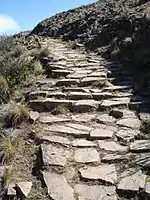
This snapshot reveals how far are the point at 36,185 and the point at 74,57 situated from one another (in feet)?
22.4

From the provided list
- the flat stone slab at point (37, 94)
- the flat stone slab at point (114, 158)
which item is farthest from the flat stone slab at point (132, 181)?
the flat stone slab at point (37, 94)

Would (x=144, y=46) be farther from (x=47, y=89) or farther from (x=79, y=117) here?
(x=79, y=117)

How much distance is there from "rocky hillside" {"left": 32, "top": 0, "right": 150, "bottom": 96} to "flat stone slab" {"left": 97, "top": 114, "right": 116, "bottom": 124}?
171 cm

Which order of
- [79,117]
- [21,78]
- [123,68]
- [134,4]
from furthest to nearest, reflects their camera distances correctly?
1. [134,4]
2. [123,68]
3. [21,78]
4. [79,117]

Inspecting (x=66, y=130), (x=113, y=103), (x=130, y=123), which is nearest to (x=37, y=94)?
(x=113, y=103)

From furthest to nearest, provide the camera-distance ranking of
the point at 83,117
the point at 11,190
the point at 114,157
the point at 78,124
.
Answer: the point at 83,117
the point at 78,124
the point at 114,157
the point at 11,190

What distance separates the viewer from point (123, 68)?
344 inches

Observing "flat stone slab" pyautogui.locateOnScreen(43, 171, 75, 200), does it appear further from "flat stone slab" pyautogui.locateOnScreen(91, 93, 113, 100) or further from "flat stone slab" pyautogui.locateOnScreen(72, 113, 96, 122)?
"flat stone slab" pyautogui.locateOnScreen(91, 93, 113, 100)

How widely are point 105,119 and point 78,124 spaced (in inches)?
18.7

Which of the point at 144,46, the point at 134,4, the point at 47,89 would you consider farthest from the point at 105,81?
the point at 134,4

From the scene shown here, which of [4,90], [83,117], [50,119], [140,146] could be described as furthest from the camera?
[4,90]

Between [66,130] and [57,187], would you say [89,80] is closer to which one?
[66,130]

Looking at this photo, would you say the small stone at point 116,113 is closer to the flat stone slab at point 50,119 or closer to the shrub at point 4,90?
the flat stone slab at point 50,119

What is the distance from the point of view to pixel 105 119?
18.5 feet
